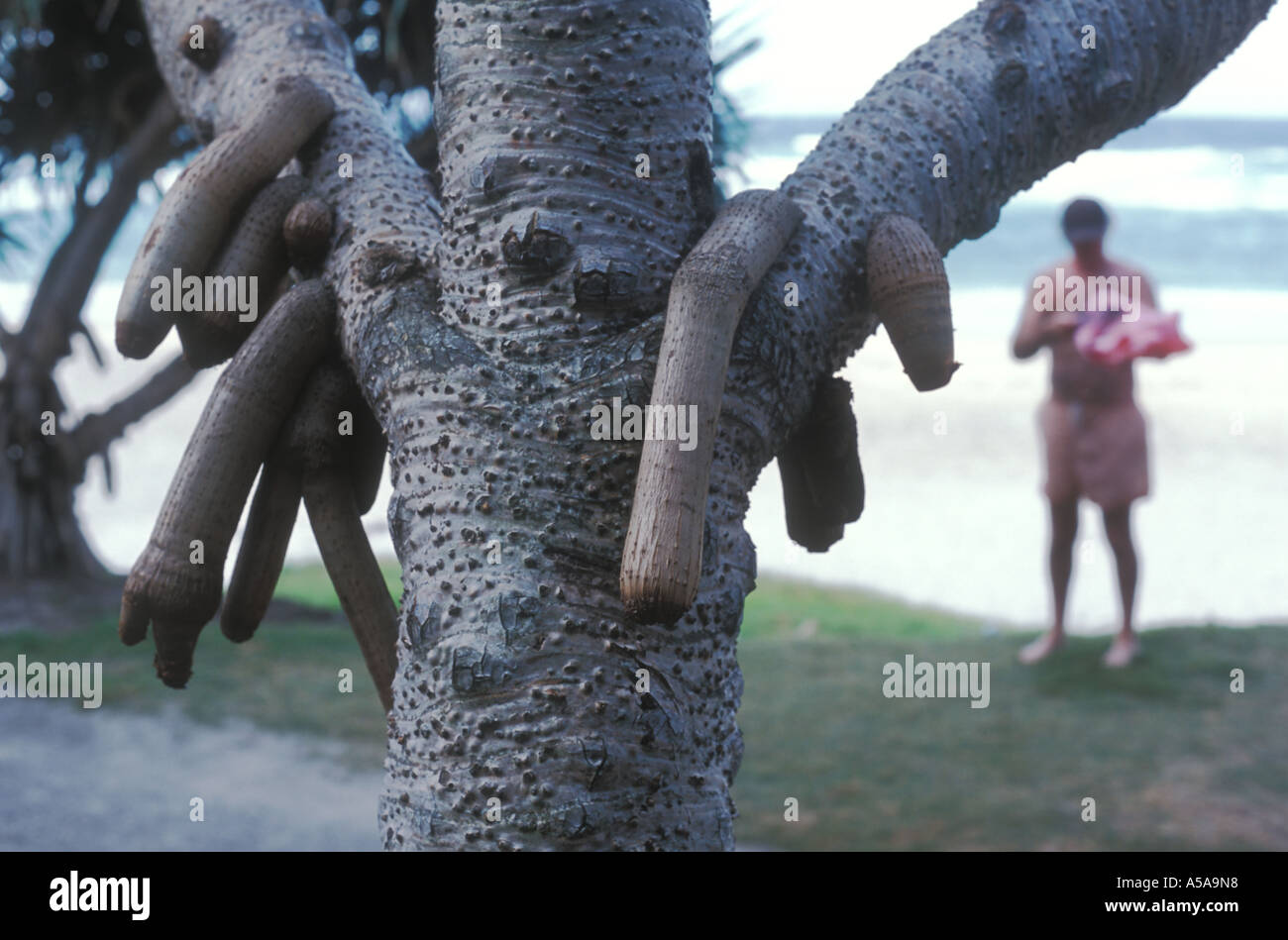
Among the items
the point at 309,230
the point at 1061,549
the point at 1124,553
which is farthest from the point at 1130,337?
the point at 309,230

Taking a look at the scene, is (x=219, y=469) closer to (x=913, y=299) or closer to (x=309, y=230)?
(x=309, y=230)

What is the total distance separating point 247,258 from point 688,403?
0.59 metres

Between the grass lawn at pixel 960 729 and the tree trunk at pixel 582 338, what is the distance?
3555 millimetres

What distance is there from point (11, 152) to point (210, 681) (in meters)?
3.19

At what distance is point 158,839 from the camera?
4703mm

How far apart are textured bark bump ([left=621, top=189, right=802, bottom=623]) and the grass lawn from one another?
12.2 feet

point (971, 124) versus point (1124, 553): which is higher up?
point (1124, 553)

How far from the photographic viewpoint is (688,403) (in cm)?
102

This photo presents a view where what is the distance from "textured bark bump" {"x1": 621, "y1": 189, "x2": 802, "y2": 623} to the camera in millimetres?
954

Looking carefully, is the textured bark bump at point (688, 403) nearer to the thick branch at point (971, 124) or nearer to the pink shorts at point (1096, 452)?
the thick branch at point (971, 124)

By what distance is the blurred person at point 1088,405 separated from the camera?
5.04 m

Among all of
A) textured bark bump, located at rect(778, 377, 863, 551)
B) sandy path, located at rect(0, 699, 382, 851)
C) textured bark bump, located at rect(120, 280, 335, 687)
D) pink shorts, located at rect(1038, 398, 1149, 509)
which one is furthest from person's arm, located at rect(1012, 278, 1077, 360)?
textured bark bump, located at rect(120, 280, 335, 687)
